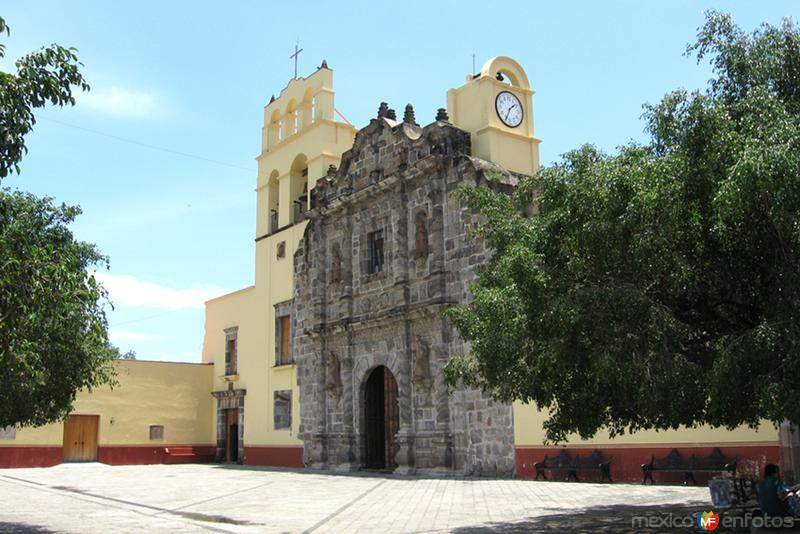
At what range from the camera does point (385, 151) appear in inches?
842

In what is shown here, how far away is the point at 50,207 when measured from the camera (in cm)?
1600

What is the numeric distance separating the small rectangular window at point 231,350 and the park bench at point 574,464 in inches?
618

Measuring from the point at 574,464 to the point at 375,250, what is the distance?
28.8 ft

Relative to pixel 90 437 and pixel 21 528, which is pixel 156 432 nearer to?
pixel 90 437

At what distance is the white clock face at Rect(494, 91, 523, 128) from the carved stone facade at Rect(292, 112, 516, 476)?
1.34 meters

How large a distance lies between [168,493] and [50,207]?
20.6 ft

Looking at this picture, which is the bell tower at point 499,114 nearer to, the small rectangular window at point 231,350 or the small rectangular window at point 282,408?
the small rectangular window at point 282,408

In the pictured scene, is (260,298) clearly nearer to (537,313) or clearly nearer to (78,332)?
(78,332)

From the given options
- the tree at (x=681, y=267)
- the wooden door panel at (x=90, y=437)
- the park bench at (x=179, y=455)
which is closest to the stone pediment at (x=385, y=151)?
the tree at (x=681, y=267)

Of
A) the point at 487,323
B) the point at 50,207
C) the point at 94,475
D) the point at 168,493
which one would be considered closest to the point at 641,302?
the point at 487,323

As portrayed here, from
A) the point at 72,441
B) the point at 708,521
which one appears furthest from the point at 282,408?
the point at 708,521

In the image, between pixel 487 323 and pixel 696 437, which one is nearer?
pixel 487 323

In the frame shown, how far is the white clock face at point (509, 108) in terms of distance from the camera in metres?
20.1

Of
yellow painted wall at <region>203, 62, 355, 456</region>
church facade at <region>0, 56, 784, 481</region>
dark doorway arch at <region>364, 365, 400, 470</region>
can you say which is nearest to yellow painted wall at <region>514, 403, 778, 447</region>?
church facade at <region>0, 56, 784, 481</region>
